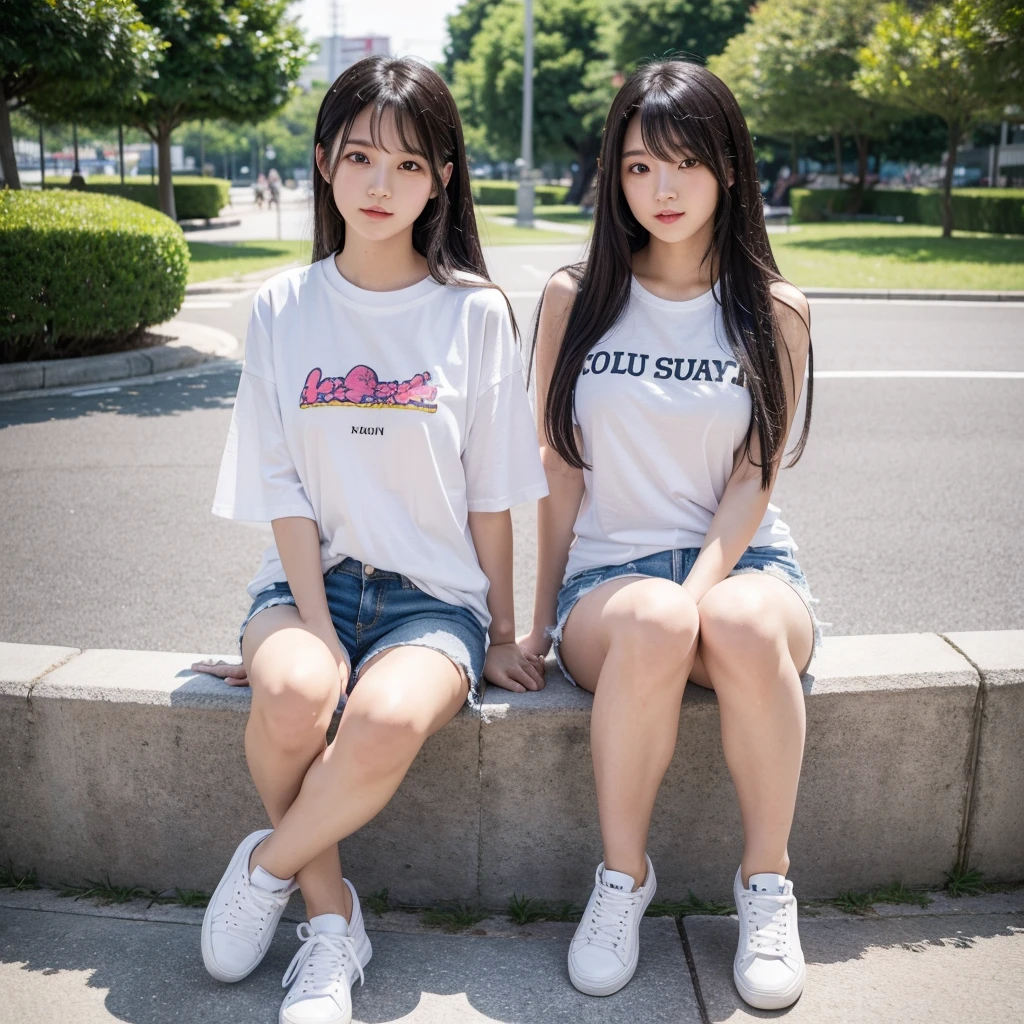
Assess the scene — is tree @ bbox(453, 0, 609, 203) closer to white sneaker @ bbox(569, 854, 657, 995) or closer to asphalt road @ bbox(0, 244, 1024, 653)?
asphalt road @ bbox(0, 244, 1024, 653)

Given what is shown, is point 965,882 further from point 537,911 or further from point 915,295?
point 915,295

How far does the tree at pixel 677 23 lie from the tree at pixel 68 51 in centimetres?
3675

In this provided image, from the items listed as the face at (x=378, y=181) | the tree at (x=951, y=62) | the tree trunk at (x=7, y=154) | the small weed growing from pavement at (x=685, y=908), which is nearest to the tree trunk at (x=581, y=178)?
the tree at (x=951, y=62)

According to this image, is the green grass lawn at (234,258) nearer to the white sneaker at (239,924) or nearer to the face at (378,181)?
the face at (378,181)

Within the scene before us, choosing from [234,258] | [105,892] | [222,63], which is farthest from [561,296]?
[222,63]

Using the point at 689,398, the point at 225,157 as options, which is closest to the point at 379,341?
the point at 689,398

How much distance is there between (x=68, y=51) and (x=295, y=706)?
8.76m

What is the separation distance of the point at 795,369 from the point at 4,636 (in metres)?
2.90

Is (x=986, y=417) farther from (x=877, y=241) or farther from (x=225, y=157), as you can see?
(x=225, y=157)

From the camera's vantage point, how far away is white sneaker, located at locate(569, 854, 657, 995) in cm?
223

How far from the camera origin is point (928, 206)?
31.4 metres

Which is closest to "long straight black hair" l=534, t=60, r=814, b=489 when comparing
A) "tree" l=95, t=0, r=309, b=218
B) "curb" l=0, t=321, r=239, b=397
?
"curb" l=0, t=321, r=239, b=397

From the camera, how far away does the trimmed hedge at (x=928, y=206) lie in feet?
88.3

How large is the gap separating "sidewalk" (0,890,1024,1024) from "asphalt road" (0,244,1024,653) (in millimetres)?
1583
